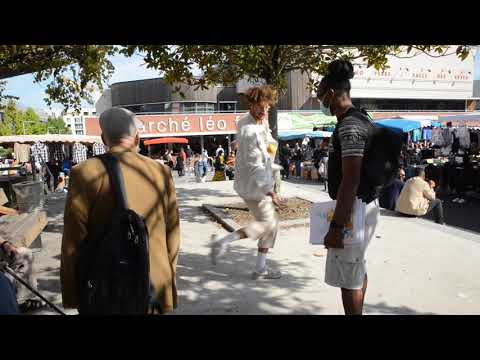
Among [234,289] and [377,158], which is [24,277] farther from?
[377,158]

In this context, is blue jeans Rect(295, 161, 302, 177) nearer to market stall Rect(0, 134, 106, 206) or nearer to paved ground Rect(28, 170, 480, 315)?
market stall Rect(0, 134, 106, 206)

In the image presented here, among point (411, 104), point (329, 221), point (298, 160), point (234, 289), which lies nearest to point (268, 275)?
point (234, 289)

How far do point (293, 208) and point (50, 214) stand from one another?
5.19 metres

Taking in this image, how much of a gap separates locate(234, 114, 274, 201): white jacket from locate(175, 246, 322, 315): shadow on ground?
911 millimetres

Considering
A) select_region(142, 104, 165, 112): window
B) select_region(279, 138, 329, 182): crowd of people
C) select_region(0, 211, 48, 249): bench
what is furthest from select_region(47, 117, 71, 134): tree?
select_region(0, 211, 48, 249): bench

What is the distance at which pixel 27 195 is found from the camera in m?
6.32

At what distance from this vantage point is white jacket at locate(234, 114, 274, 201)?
364 cm

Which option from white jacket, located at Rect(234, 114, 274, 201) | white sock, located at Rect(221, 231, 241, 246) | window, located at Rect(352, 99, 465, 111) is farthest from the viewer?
window, located at Rect(352, 99, 465, 111)

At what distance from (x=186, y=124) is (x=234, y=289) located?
103 ft

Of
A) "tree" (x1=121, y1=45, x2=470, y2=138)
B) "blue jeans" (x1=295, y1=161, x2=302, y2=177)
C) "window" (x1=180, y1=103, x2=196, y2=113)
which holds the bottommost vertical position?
"blue jeans" (x1=295, y1=161, x2=302, y2=177)

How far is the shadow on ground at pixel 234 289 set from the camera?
130 inches

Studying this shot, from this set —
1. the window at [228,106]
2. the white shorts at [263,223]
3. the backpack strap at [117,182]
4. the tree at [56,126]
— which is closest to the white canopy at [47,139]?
the white shorts at [263,223]
